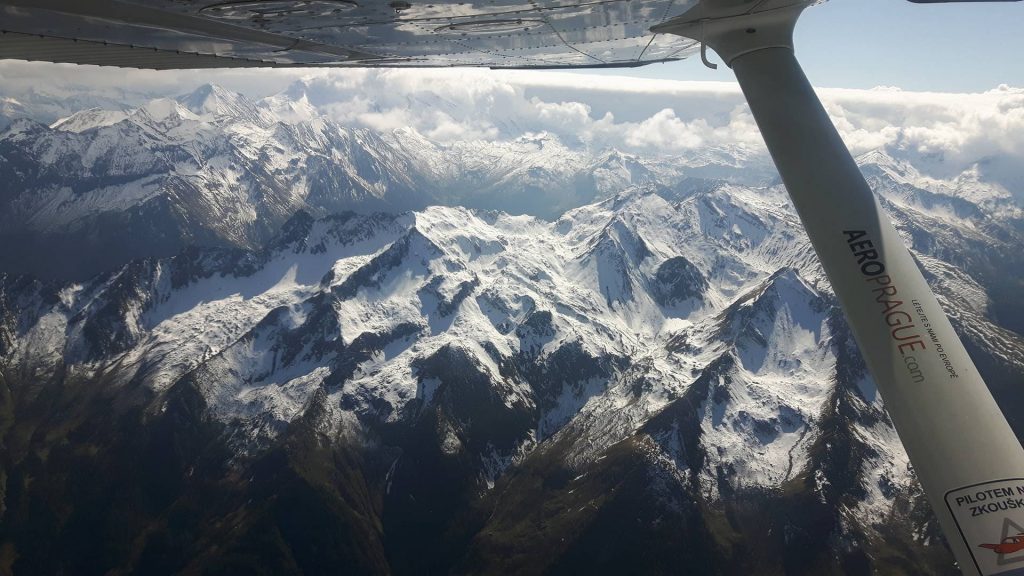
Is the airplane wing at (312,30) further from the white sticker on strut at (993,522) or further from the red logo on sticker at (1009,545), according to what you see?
the red logo on sticker at (1009,545)

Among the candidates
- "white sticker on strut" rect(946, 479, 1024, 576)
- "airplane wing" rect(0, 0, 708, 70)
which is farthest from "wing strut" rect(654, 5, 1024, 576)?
"airplane wing" rect(0, 0, 708, 70)

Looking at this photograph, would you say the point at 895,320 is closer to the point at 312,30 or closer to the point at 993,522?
the point at 993,522

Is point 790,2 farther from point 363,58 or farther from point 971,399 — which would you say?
point 363,58

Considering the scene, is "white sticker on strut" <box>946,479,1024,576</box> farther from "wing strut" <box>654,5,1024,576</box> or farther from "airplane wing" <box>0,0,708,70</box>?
"airplane wing" <box>0,0,708,70</box>

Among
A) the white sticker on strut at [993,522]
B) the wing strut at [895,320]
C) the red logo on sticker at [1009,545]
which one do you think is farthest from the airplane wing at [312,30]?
the red logo on sticker at [1009,545]

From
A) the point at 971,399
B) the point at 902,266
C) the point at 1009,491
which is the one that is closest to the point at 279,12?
the point at 902,266

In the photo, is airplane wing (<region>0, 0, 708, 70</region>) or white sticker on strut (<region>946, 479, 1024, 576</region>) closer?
white sticker on strut (<region>946, 479, 1024, 576</region>)
